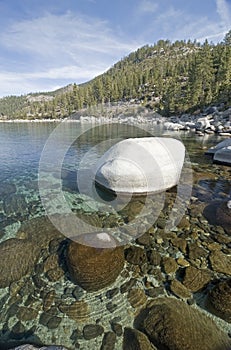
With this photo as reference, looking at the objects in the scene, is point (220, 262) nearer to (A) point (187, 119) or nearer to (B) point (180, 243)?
(B) point (180, 243)

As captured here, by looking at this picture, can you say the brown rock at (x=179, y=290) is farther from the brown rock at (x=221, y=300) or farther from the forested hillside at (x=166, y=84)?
the forested hillside at (x=166, y=84)

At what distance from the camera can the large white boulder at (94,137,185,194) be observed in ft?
26.4

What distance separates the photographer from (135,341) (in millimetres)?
3273

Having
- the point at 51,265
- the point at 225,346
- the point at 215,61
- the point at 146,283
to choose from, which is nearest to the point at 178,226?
the point at 146,283

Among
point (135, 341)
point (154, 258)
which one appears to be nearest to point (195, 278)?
point (154, 258)

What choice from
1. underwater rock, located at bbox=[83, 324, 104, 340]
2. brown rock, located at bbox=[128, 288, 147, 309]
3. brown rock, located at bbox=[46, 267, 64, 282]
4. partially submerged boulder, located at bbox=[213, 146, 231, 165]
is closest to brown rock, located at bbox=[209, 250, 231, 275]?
brown rock, located at bbox=[128, 288, 147, 309]

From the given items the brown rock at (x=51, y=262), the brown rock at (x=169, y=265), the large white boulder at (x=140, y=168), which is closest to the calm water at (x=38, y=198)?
the brown rock at (x=51, y=262)

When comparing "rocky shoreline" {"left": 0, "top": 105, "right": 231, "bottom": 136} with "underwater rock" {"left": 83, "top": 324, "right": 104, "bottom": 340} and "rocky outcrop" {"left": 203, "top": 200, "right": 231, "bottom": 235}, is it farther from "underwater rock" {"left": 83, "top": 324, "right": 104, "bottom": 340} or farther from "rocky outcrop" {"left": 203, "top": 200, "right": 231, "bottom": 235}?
"underwater rock" {"left": 83, "top": 324, "right": 104, "bottom": 340}

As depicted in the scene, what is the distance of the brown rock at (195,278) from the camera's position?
14.0ft

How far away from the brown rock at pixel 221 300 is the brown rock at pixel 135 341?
138 centimetres

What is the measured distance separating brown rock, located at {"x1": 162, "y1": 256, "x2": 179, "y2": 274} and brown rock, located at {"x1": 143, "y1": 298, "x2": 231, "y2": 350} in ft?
2.89

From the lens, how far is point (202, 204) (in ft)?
26.1

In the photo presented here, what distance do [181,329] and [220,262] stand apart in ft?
7.36

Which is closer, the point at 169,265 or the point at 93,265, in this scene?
the point at 93,265
